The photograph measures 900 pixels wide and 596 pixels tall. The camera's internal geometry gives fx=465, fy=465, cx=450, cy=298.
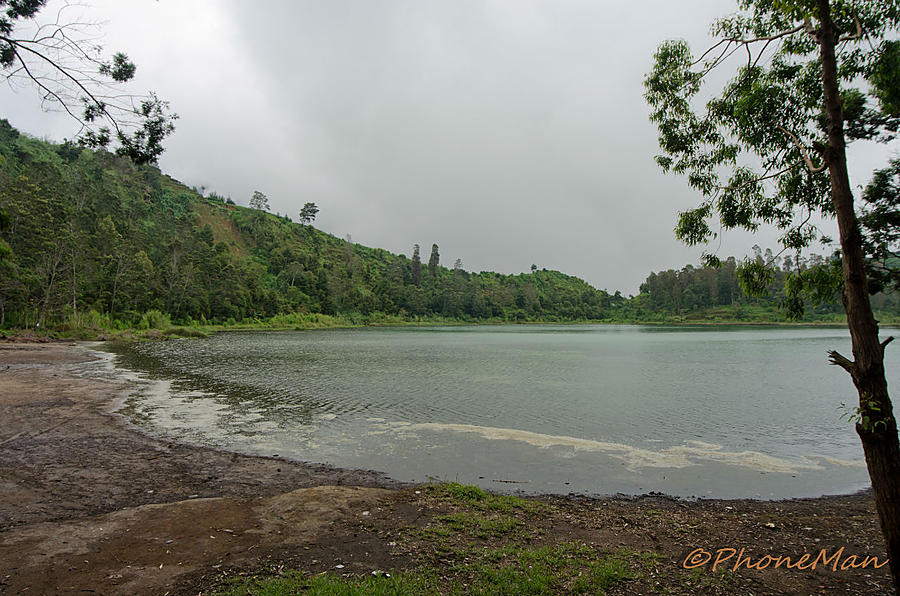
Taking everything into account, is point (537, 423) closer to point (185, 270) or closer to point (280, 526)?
point (280, 526)

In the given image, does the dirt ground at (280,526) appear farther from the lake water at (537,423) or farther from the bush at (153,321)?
the bush at (153,321)

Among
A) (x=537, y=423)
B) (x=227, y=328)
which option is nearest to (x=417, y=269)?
(x=227, y=328)

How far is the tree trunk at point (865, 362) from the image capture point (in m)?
4.87

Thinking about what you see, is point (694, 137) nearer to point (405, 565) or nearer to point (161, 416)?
point (405, 565)

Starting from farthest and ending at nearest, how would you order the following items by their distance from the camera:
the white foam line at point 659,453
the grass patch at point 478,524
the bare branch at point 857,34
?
the white foam line at point 659,453 < the grass patch at point 478,524 < the bare branch at point 857,34

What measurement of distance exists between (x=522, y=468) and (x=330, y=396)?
44.6 ft

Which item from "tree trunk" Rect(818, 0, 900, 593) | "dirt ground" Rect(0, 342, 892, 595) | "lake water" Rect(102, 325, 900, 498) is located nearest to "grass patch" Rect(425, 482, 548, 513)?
"dirt ground" Rect(0, 342, 892, 595)

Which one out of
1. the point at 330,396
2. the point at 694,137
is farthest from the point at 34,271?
the point at 694,137

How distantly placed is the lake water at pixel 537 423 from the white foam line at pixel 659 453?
7 centimetres

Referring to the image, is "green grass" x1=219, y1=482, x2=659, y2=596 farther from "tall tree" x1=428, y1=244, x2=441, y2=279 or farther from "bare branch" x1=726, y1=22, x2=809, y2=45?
"tall tree" x1=428, y1=244, x2=441, y2=279

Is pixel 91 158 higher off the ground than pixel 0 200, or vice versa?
pixel 91 158

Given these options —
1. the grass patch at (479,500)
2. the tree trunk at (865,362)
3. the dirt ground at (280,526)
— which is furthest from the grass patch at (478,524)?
the tree trunk at (865,362)

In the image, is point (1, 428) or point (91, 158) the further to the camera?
point (91, 158)

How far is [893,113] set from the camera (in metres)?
6.44
